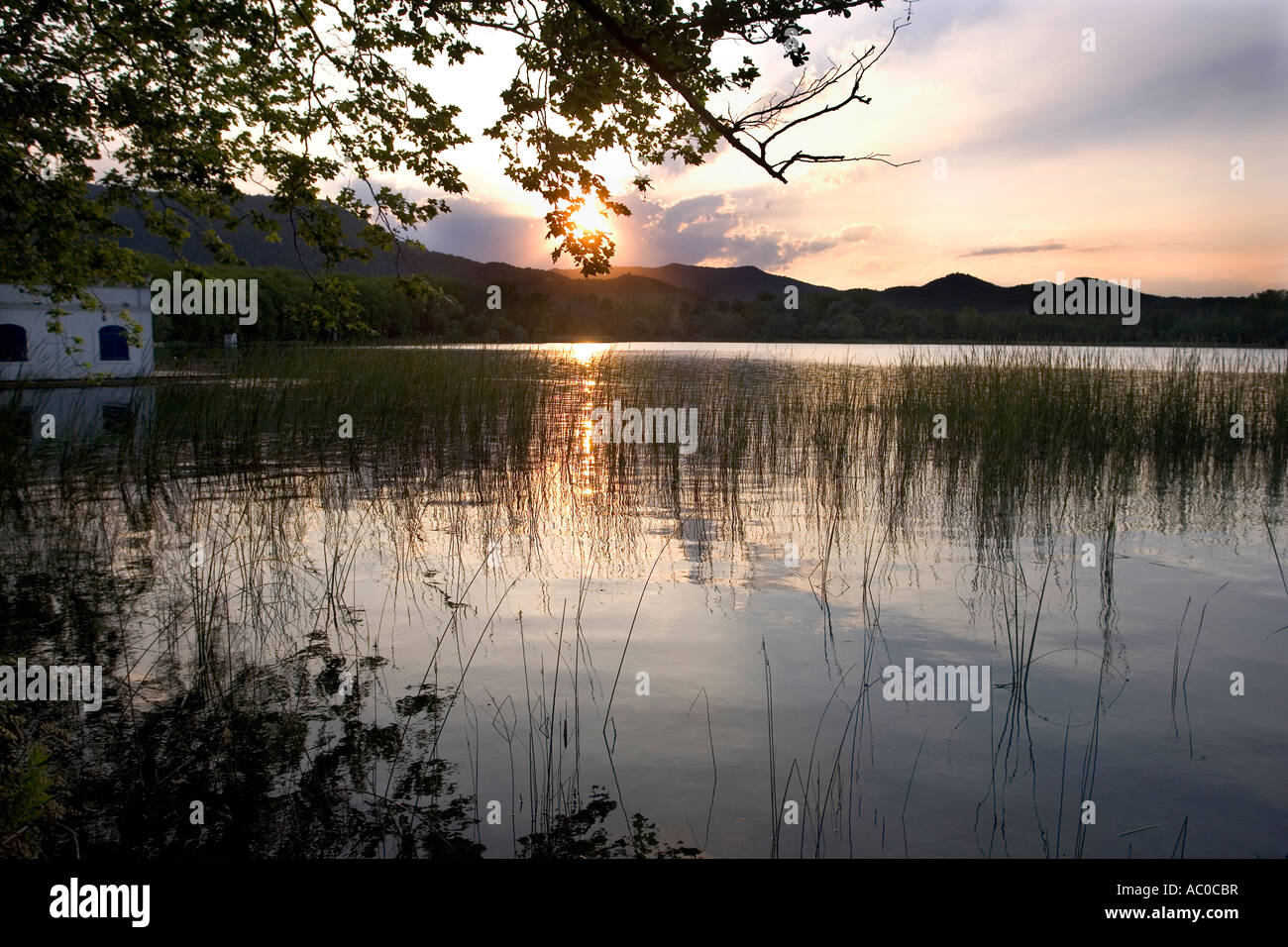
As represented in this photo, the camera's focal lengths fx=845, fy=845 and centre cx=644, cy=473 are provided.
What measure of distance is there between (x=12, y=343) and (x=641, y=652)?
89.0 feet

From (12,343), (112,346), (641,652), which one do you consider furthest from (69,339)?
(641,652)

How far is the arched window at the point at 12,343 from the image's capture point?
24.0 meters

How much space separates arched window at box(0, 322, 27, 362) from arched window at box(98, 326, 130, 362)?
2021 millimetres

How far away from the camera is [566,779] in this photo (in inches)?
126

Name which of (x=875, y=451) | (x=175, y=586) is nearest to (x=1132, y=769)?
(x=175, y=586)

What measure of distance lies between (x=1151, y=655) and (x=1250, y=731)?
88cm

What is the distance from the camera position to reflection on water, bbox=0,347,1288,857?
9.63ft

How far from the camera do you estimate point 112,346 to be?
26.6m

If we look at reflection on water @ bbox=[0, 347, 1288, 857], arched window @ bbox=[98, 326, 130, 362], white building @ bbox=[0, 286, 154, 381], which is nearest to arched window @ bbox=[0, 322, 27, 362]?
white building @ bbox=[0, 286, 154, 381]

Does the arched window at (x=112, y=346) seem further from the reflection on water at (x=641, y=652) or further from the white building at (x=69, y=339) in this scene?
the reflection on water at (x=641, y=652)

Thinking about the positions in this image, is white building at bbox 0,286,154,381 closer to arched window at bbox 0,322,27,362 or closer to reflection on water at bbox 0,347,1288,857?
arched window at bbox 0,322,27,362

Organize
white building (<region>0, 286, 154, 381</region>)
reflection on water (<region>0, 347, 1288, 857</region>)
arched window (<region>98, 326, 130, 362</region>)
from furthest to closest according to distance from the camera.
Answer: arched window (<region>98, 326, 130, 362</region>)
white building (<region>0, 286, 154, 381</region>)
reflection on water (<region>0, 347, 1288, 857</region>)

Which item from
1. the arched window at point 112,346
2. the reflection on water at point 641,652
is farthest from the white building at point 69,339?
the reflection on water at point 641,652

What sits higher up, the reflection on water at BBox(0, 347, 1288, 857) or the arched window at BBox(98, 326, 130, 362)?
the arched window at BBox(98, 326, 130, 362)
